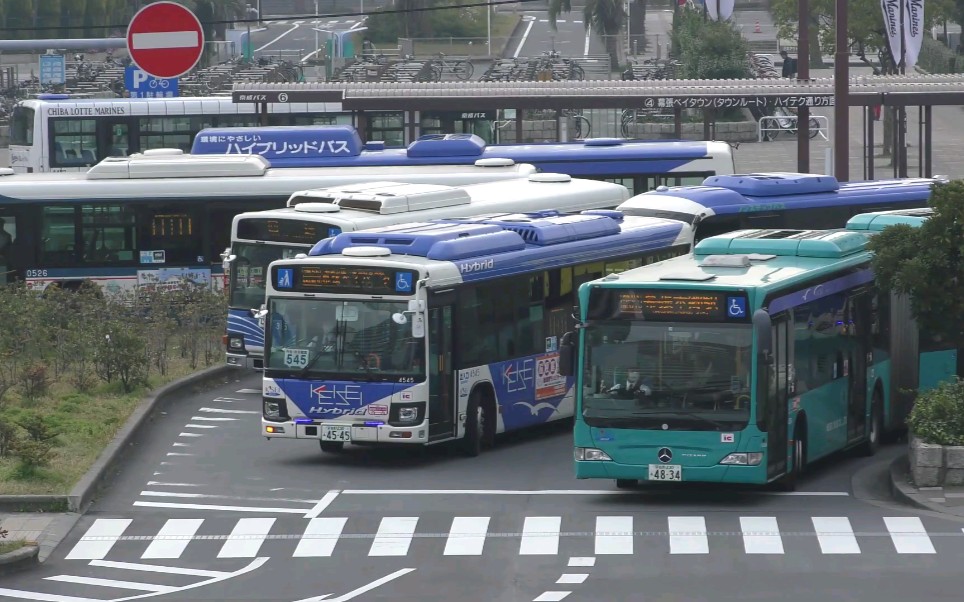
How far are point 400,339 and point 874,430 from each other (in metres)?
5.79

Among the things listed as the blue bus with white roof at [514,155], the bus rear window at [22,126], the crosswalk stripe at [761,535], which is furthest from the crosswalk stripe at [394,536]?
the bus rear window at [22,126]

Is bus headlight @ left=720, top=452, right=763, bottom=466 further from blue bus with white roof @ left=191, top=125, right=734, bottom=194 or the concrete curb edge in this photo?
blue bus with white roof @ left=191, top=125, right=734, bottom=194

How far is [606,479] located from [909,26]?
29258mm

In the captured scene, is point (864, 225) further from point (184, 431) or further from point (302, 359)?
point (184, 431)

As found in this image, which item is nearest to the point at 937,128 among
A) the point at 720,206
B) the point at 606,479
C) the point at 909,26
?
the point at 909,26

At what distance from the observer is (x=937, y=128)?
66.9 m

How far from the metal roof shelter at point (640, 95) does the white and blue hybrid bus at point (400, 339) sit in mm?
17099

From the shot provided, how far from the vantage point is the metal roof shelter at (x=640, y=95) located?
3619 cm

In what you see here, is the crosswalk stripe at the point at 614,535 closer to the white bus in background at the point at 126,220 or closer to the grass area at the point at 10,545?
the grass area at the point at 10,545

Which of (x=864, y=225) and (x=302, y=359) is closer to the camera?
(x=302, y=359)

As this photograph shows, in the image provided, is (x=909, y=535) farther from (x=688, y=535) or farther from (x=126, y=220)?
(x=126, y=220)

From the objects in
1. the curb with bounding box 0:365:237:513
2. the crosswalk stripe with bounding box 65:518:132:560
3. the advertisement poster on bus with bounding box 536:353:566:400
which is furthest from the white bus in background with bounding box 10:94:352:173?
the crosswalk stripe with bounding box 65:518:132:560

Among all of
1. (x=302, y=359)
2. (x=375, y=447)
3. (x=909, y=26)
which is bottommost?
(x=375, y=447)

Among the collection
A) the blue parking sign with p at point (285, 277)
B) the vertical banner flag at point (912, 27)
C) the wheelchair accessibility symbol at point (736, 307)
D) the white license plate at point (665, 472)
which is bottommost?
the white license plate at point (665, 472)
